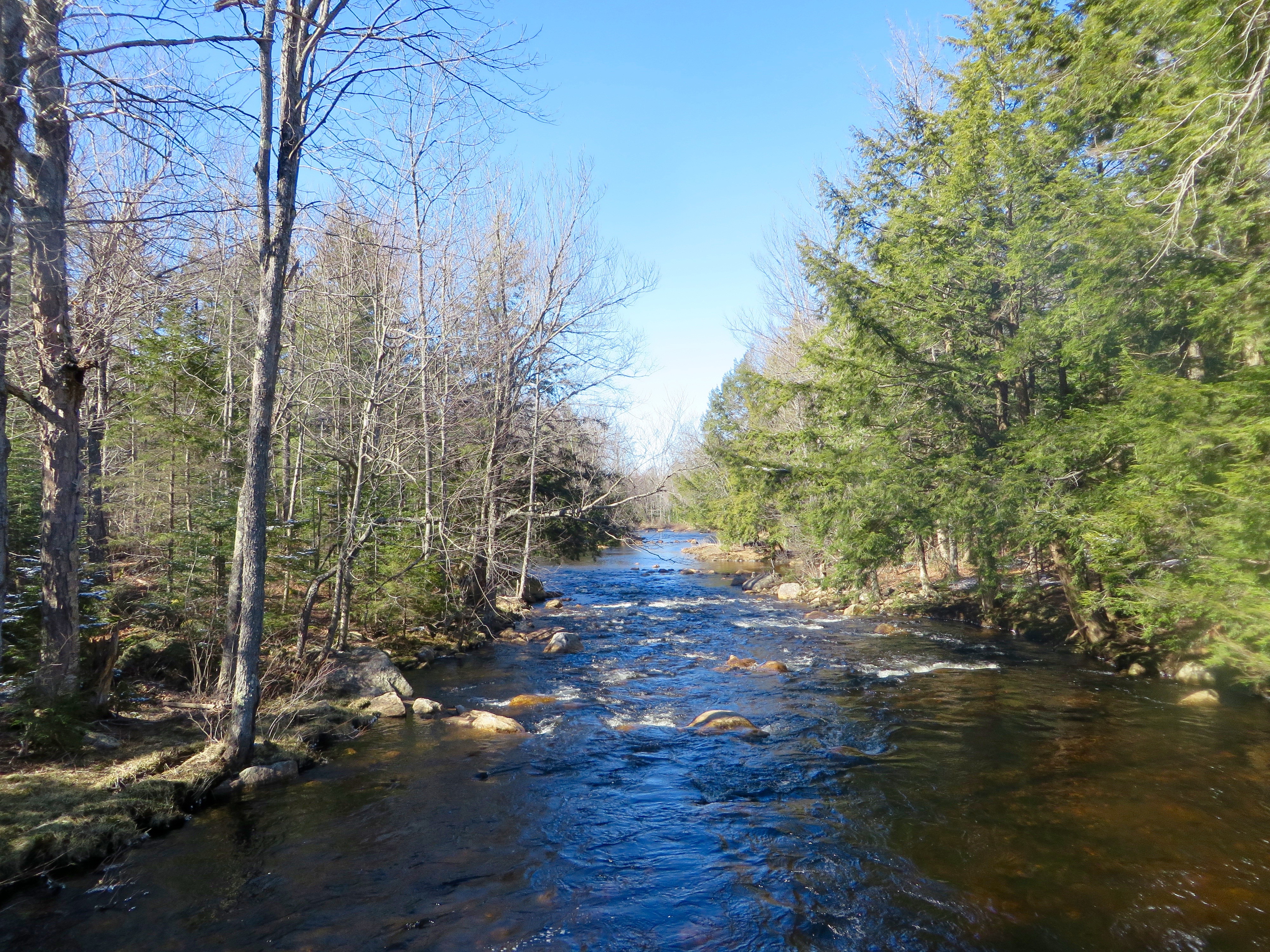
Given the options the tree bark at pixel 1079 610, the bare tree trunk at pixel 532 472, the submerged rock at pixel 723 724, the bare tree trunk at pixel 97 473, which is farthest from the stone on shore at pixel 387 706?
the tree bark at pixel 1079 610

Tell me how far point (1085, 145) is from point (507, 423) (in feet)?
44.5

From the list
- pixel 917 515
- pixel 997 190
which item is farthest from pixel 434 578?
pixel 997 190

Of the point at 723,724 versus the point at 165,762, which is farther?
the point at 723,724

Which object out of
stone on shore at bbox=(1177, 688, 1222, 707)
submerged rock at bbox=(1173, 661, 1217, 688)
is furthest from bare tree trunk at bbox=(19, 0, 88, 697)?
submerged rock at bbox=(1173, 661, 1217, 688)

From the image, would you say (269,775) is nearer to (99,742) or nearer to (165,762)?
(165,762)

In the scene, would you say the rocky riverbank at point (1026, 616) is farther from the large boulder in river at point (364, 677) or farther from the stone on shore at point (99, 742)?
the stone on shore at point (99, 742)

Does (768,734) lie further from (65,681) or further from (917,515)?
(65,681)

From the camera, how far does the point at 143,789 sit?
6820 mm

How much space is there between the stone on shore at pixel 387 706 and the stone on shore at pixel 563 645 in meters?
4.63

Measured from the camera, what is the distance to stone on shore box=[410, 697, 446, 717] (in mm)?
10469

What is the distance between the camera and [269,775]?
25.7 ft

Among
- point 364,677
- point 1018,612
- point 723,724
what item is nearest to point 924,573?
point 1018,612

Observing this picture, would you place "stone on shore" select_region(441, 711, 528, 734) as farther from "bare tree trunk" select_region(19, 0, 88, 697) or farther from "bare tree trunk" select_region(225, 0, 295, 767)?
"bare tree trunk" select_region(19, 0, 88, 697)

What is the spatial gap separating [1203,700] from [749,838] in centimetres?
809
